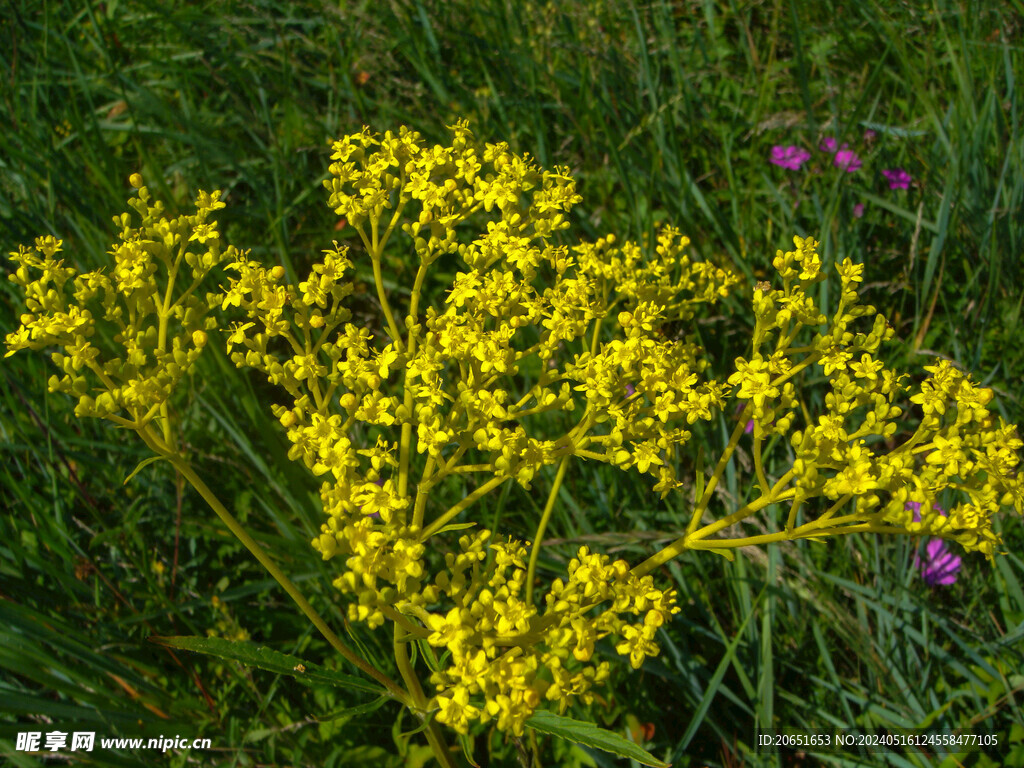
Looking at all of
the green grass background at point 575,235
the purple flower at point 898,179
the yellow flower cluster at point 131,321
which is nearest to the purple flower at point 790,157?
the green grass background at point 575,235

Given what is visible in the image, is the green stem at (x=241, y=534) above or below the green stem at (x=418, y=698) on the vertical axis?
above

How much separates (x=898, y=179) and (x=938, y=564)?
2.33 metres

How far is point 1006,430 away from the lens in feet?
6.63

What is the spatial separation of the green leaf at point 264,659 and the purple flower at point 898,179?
4.02 metres

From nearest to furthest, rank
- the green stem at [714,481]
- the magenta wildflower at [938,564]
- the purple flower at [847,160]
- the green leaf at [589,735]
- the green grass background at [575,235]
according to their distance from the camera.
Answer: the green leaf at [589,735], the green stem at [714,481], the green grass background at [575,235], the magenta wildflower at [938,564], the purple flower at [847,160]

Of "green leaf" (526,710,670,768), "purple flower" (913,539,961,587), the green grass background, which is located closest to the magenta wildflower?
"purple flower" (913,539,961,587)

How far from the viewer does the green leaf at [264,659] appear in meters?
1.96

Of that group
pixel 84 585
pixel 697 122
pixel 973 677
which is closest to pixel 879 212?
pixel 697 122

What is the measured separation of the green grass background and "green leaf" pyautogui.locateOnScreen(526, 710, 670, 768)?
2.07 ft

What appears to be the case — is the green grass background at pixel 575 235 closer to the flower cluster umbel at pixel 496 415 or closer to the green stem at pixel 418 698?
the green stem at pixel 418 698

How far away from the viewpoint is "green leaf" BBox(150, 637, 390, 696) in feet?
6.45

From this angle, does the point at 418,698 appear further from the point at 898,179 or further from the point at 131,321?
the point at 898,179

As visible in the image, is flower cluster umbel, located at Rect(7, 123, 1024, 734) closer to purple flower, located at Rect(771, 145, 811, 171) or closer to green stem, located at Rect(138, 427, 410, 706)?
green stem, located at Rect(138, 427, 410, 706)

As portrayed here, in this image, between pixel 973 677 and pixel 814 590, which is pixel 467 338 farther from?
pixel 973 677
